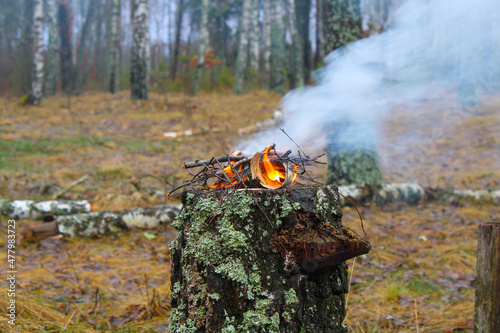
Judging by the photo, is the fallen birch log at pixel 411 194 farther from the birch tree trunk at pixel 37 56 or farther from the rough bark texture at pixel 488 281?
the birch tree trunk at pixel 37 56

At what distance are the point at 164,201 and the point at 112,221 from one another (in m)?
1.32

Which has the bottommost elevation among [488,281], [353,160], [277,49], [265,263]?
[488,281]

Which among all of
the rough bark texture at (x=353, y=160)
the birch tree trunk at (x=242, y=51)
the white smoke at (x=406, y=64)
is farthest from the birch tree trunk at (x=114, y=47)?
the white smoke at (x=406, y=64)

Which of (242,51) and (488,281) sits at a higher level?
(242,51)

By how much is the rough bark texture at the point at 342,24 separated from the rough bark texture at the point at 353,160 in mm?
1639

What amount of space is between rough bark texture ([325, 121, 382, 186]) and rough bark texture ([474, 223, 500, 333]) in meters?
4.39

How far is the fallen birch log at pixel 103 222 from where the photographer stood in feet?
16.4

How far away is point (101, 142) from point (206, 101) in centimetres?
655

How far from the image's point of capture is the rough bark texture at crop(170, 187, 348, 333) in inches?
72.3

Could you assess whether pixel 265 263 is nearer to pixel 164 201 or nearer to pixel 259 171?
pixel 259 171

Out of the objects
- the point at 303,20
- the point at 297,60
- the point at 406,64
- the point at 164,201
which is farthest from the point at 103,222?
the point at 303,20

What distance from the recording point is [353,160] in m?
6.45

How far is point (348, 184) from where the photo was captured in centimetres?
641

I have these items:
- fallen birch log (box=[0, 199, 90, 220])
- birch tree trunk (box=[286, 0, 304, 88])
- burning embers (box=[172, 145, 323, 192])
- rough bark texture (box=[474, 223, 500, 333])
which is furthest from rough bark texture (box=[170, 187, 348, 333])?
birch tree trunk (box=[286, 0, 304, 88])
